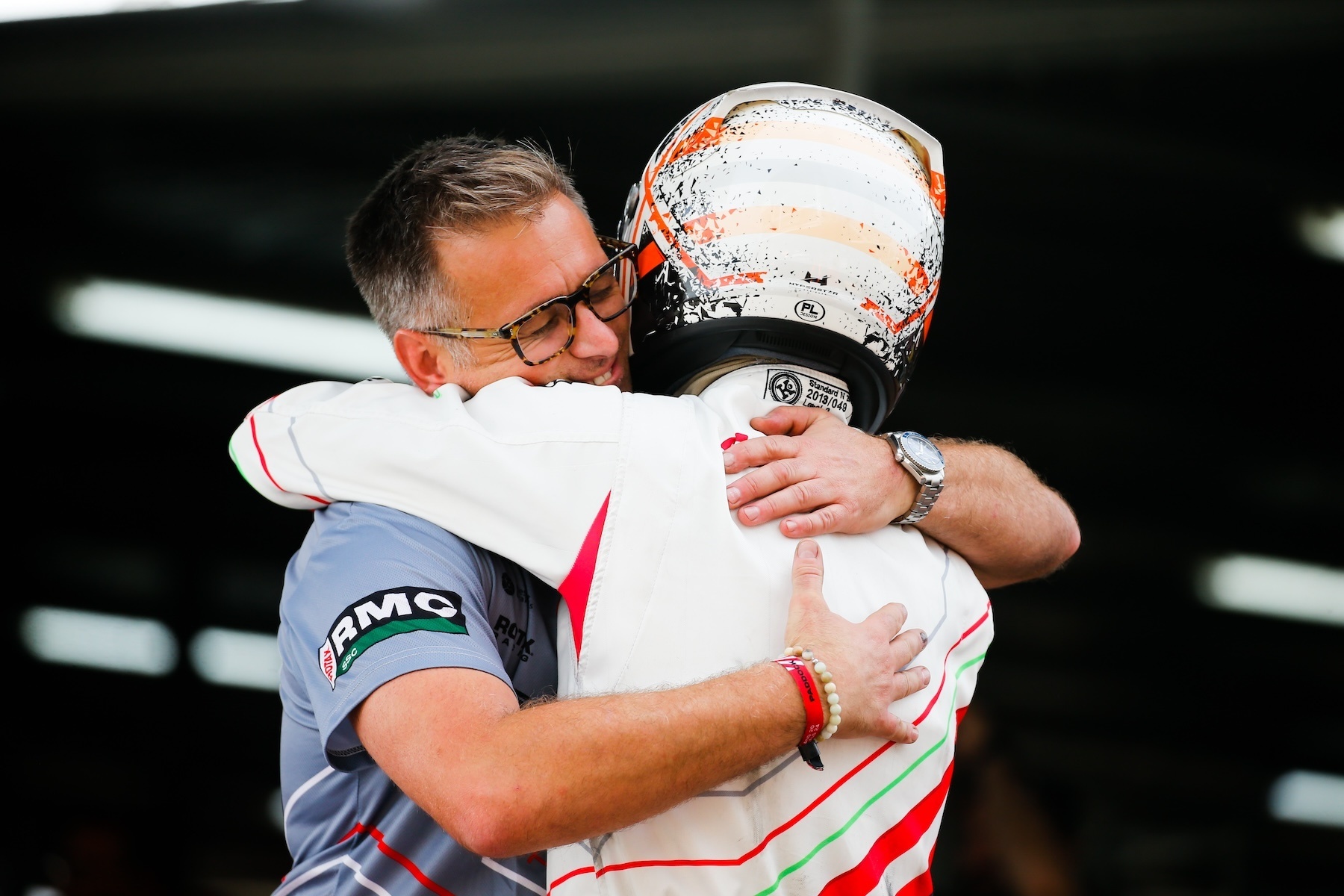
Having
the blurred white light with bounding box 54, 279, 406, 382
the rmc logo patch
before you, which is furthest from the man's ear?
the blurred white light with bounding box 54, 279, 406, 382

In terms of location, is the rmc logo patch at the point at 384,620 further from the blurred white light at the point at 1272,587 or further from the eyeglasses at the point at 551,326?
the blurred white light at the point at 1272,587

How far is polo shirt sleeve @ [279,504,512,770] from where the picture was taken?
3.93 feet

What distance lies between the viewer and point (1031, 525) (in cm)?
180

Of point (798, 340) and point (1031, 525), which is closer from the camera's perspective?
point (798, 340)

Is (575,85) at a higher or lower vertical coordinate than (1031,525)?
higher

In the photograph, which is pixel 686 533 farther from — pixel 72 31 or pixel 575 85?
pixel 72 31

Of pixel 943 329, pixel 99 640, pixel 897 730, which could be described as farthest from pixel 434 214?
pixel 99 640

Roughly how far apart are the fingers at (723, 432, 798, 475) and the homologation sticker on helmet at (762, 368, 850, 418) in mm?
115

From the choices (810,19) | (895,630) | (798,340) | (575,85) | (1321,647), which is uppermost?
(810,19)

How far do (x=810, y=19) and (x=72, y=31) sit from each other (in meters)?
3.08

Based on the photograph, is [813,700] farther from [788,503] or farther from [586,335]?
[586,335]

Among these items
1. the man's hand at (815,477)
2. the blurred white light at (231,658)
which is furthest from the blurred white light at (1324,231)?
the blurred white light at (231,658)

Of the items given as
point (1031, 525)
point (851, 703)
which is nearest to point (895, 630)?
point (851, 703)

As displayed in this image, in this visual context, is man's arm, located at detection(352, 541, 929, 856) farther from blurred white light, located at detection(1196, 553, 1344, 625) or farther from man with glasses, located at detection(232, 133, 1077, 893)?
blurred white light, located at detection(1196, 553, 1344, 625)
